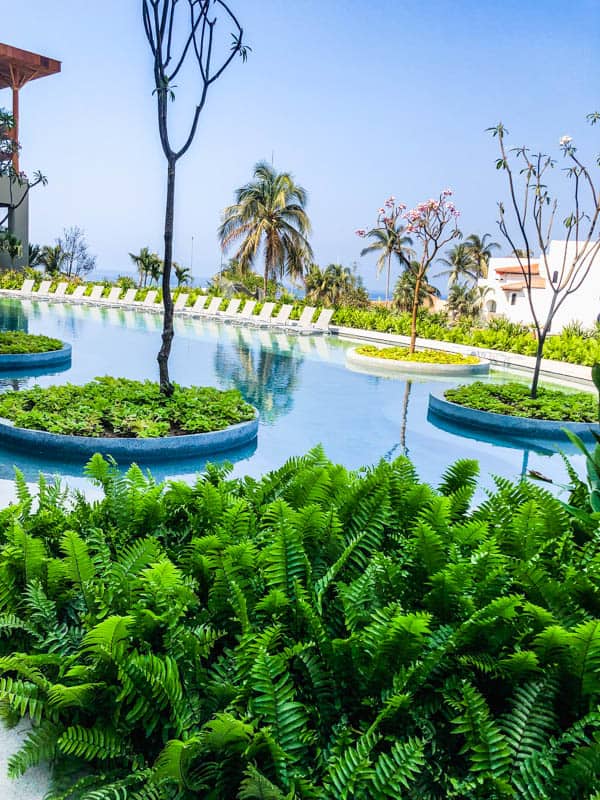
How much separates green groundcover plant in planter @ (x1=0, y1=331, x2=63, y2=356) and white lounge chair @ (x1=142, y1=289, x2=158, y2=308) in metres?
13.2

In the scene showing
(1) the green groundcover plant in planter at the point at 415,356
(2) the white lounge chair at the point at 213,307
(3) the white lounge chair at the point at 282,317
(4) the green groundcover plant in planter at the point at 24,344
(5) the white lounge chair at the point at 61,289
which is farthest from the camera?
(5) the white lounge chair at the point at 61,289

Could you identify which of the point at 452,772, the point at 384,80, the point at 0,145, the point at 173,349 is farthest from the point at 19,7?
the point at 384,80

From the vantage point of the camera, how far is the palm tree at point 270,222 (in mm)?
35344

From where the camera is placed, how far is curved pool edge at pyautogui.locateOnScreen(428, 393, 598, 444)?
9586mm

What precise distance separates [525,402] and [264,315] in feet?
50.0

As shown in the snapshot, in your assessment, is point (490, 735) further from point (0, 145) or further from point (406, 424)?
point (0, 145)

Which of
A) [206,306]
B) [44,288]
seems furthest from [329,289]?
[206,306]

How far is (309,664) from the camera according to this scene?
6.62ft

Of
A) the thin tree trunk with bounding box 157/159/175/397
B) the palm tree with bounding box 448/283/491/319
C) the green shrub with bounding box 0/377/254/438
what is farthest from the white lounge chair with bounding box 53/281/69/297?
the palm tree with bounding box 448/283/491/319

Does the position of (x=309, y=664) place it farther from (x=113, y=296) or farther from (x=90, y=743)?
(x=113, y=296)

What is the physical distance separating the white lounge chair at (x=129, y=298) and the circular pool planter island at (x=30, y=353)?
14.3 metres

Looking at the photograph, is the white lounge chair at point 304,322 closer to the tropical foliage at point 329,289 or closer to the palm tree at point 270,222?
the palm tree at point 270,222

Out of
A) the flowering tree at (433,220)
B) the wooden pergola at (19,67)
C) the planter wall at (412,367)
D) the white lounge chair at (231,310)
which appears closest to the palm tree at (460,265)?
the wooden pergola at (19,67)

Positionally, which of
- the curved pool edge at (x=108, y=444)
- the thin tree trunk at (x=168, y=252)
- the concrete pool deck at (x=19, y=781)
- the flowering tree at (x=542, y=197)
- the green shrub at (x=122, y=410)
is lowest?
the curved pool edge at (x=108, y=444)
